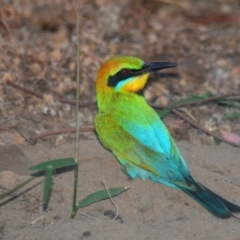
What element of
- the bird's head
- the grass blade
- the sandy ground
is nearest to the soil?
the sandy ground

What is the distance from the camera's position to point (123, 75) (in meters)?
4.70

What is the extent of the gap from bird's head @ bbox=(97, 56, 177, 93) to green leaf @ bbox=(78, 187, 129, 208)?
2.53 ft

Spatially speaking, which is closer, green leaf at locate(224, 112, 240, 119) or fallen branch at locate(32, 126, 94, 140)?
fallen branch at locate(32, 126, 94, 140)

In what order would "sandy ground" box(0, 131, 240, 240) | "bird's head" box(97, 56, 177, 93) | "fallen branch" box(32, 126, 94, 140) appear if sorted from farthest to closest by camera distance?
"fallen branch" box(32, 126, 94, 140) → "bird's head" box(97, 56, 177, 93) → "sandy ground" box(0, 131, 240, 240)

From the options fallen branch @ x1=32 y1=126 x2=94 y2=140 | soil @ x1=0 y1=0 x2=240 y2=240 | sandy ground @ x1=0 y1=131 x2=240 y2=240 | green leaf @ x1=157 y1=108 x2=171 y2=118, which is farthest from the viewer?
green leaf @ x1=157 y1=108 x2=171 y2=118

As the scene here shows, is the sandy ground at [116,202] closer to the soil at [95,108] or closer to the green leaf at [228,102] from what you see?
the soil at [95,108]

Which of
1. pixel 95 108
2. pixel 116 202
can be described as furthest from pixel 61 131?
pixel 116 202

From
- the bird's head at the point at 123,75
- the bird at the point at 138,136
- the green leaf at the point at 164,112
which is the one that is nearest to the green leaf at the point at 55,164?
the bird at the point at 138,136

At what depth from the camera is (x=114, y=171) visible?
14.9 feet

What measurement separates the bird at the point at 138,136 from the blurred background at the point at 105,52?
0.54 m

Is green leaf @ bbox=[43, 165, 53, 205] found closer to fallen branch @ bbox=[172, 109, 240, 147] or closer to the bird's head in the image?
the bird's head

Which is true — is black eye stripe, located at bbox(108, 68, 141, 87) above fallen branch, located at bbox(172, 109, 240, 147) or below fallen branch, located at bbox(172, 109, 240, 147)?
above

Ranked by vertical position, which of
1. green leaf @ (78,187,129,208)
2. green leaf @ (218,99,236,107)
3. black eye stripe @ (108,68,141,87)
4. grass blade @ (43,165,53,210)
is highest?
black eye stripe @ (108,68,141,87)

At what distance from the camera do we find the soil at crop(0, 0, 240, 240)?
3.98 m
